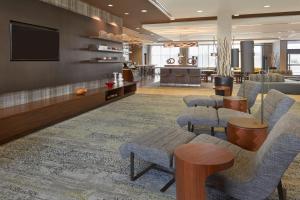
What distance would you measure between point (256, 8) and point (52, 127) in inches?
296

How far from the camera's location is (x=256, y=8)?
878cm

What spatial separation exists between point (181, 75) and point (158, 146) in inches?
433

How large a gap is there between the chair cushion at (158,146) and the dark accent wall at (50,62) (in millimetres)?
2917

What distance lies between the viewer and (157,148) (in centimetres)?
256

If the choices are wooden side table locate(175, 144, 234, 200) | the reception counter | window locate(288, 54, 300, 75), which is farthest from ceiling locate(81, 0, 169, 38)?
window locate(288, 54, 300, 75)

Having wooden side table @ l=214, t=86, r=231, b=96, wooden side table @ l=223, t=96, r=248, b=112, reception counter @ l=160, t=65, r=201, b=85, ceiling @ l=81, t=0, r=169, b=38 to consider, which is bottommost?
wooden side table @ l=223, t=96, r=248, b=112

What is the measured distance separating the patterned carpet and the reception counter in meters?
8.33

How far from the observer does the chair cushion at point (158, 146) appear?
98.4 inches

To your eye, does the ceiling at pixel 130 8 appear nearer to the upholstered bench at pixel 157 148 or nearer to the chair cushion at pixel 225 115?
the chair cushion at pixel 225 115

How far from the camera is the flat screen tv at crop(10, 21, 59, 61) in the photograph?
4598 millimetres

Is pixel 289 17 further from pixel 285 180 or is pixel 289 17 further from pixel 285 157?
pixel 285 157

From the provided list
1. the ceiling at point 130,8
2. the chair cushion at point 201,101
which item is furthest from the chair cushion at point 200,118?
the ceiling at point 130,8

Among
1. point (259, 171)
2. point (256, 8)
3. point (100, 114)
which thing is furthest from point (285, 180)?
point (256, 8)

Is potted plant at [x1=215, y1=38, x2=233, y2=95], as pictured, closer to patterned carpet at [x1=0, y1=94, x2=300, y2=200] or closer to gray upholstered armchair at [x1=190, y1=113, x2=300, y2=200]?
patterned carpet at [x1=0, y1=94, x2=300, y2=200]
